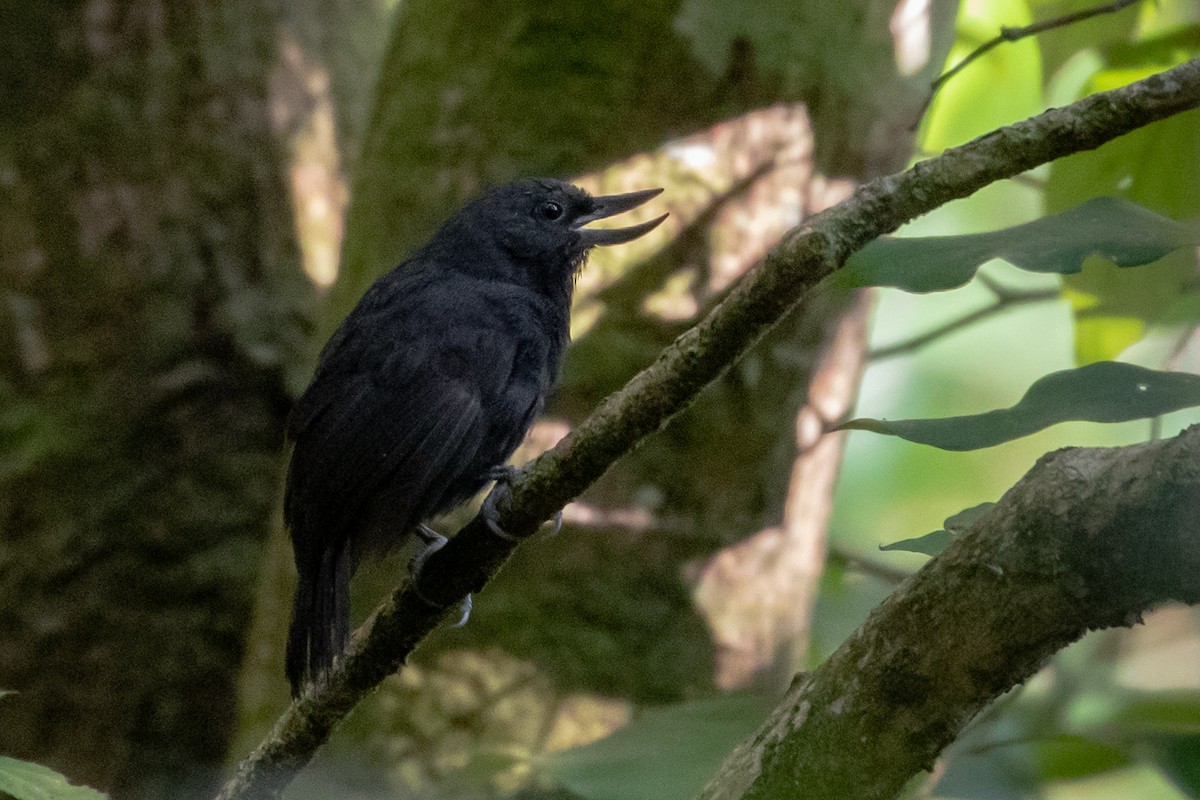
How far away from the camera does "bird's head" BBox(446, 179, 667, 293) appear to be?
2.94 meters

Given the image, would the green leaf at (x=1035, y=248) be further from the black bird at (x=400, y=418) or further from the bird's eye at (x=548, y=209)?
the bird's eye at (x=548, y=209)

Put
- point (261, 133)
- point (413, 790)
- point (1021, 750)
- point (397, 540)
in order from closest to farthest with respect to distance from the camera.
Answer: point (397, 540) → point (1021, 750) → point (413, 790) → point (261, 133)

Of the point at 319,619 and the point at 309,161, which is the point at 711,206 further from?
the point at 309,161

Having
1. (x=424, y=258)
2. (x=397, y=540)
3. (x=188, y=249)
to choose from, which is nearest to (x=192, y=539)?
(x=188, y=249)

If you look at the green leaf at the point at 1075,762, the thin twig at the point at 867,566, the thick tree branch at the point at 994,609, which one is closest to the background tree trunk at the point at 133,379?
the thin twig at the point at 867,566

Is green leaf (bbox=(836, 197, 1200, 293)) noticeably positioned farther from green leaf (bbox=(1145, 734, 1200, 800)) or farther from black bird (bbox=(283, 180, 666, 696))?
black bird (bbox=(283, 180, 666, 696))

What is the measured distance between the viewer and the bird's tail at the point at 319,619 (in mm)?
2139

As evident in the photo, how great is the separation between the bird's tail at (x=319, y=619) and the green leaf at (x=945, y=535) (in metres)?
1.15

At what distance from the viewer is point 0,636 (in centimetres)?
365

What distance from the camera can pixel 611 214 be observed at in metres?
3.01

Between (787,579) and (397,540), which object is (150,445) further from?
(787,579)

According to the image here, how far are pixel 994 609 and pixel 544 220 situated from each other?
76.7 inches

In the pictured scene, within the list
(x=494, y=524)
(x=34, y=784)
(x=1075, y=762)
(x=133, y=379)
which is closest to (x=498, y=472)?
(x=494, y=524)

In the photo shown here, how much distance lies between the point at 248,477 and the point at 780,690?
1957 millimetres
